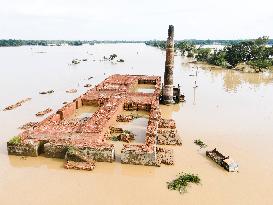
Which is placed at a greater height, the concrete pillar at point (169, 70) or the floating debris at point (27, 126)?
the concrete pillar at point (169, 70)

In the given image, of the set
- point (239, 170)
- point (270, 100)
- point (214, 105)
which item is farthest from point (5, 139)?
point (270, 100)

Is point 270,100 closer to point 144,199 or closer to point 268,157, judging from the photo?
point 268,157

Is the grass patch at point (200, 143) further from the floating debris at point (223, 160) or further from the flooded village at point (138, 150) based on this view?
the floating debris at point (223, 160)

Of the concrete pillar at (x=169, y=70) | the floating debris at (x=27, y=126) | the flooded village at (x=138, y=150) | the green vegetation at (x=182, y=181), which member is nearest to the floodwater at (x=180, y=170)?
the flooded village at (x=138, y=150)

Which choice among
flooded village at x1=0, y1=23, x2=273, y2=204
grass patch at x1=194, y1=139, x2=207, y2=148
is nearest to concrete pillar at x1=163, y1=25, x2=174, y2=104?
flooded village at x1=0, y1=23, x2=273, y2=204

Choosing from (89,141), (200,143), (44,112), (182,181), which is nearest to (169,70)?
(200,143)

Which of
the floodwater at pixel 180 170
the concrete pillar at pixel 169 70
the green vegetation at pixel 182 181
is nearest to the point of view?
the floodwater at pixel 180 170
